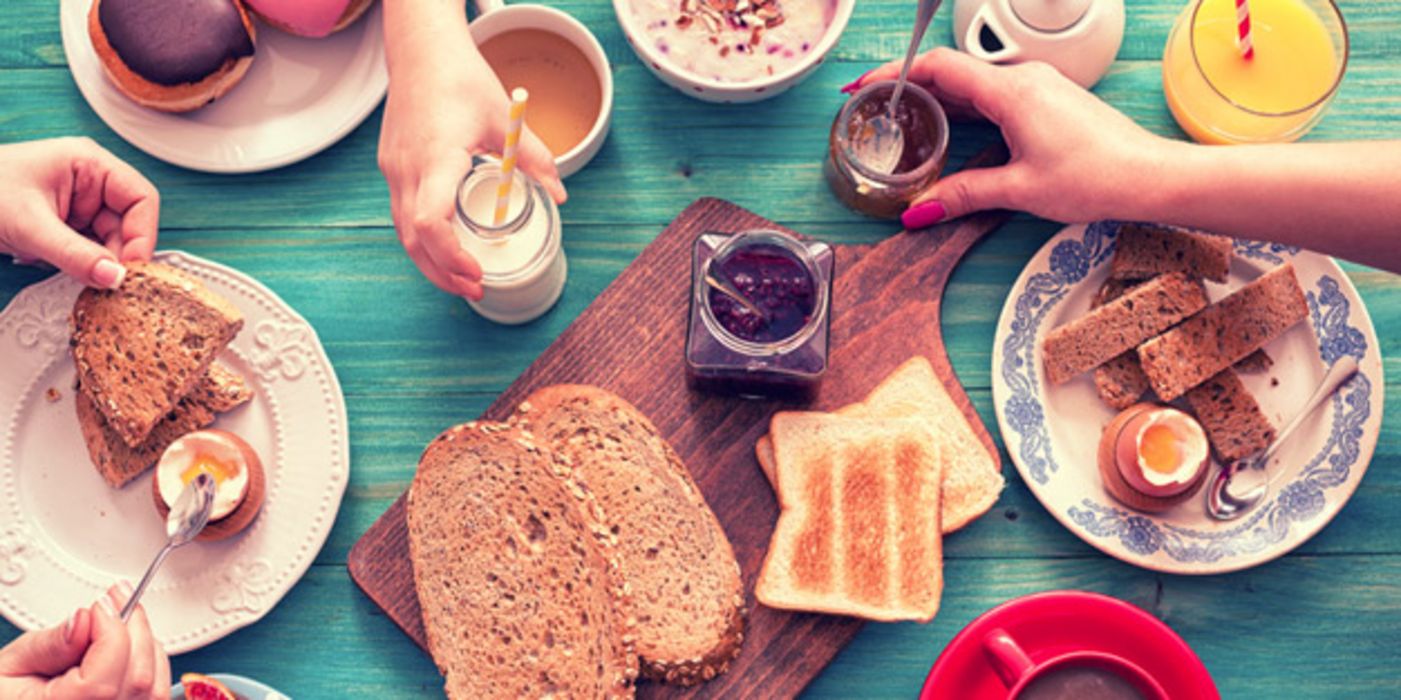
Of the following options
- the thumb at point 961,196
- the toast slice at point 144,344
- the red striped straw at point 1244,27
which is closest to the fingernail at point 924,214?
the thumb at point 961,196

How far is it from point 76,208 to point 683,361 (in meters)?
0.97

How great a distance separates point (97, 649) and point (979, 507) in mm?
1254

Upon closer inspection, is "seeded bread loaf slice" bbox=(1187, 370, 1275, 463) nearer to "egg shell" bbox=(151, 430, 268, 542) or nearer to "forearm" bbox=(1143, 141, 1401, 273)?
"forearm" bbox=(1143, 141, 1401, 273)

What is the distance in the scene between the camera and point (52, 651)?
154 cm

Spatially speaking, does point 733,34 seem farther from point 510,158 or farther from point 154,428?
point 154,428

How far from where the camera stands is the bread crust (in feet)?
5.79

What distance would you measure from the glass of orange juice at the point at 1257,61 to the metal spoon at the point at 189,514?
5.24 feet

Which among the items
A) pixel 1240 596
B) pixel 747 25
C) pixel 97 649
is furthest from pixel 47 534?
pixel 1240 596

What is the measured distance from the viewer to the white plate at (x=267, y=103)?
5.97 feet

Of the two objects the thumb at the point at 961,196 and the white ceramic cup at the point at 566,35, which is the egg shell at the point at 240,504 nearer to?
the white ceramic cup at the point at 566,35

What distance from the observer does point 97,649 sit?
1.54m

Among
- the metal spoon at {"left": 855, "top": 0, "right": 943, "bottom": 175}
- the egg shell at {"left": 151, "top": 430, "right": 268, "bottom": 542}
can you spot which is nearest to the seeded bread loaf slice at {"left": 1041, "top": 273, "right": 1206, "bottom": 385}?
the metal spoon at {"left": 855, "top": 0, "right": 943, "bottom": 175}

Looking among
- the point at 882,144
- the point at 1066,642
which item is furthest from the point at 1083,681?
the point at 882,144

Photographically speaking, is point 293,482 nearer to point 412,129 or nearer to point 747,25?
point 412,129
